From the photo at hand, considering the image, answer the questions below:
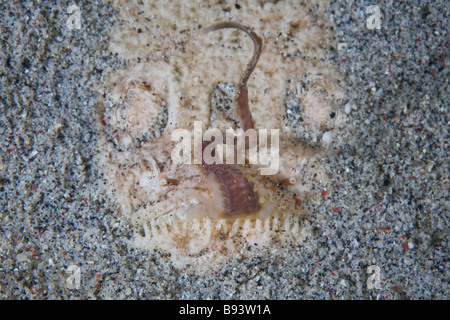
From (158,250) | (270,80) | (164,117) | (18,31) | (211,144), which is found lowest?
(158,250)

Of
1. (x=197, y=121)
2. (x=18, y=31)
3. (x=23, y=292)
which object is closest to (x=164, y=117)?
(x=197, y=121)

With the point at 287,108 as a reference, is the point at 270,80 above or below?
above

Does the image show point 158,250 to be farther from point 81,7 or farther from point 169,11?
point 81,7

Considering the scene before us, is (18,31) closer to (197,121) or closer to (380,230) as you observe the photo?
(197,121)

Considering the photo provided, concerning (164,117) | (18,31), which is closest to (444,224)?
(164,117)

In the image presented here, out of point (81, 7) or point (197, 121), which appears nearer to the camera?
point (197, 121)

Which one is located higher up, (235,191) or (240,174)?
(240,174)
